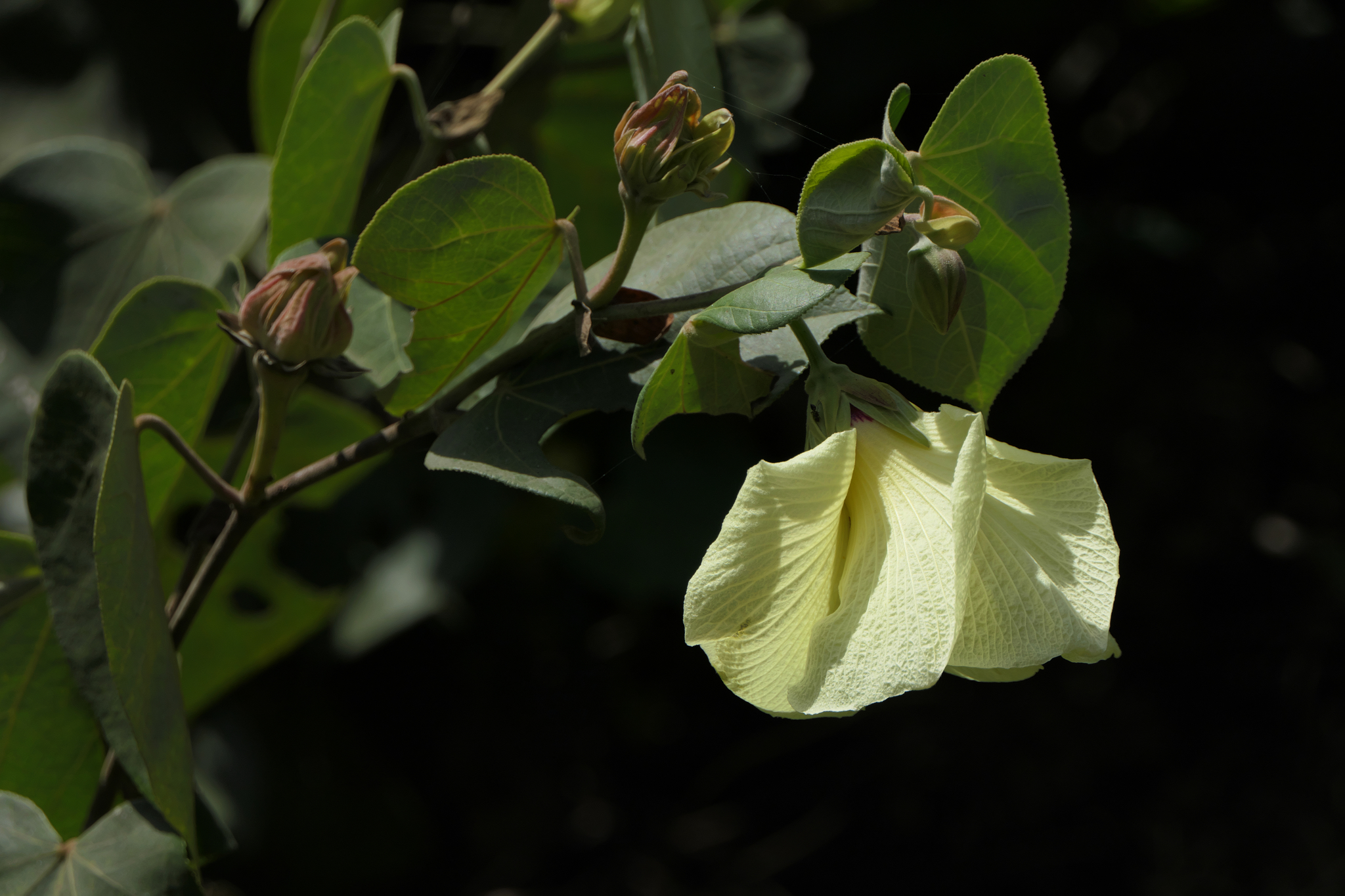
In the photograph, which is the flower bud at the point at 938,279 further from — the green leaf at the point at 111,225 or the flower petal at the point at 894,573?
the green leaf at the point at 111,225

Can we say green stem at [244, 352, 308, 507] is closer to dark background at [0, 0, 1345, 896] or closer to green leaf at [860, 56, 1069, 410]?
green leaf at [860, 56, 1069, 410]

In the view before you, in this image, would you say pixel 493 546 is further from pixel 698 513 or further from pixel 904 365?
pixel 904 365

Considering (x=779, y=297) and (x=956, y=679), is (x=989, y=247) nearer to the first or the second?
(x=779, y=297)

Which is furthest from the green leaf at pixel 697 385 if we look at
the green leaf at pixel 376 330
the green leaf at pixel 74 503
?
the green leaf at pixel 74 503

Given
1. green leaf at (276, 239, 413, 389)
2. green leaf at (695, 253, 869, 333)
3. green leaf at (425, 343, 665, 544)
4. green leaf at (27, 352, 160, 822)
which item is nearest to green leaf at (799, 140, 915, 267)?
green leaf at (695, 253, 869, 333)

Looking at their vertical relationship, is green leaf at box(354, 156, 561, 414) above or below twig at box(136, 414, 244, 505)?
above

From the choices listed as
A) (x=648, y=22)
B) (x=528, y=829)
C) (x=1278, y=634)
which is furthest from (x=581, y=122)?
(x=1278, y=634)
